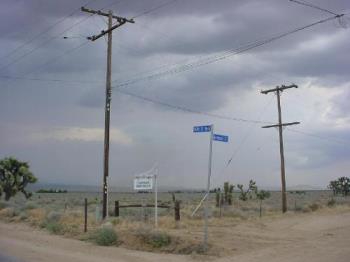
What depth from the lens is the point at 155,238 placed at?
61.6ft

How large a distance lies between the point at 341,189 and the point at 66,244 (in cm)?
8109

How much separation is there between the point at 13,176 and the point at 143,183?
3065cm

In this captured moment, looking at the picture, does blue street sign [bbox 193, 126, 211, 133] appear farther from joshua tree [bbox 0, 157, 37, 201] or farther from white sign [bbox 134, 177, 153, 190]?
joshua tree [bbox 0, 157, 37, 201]

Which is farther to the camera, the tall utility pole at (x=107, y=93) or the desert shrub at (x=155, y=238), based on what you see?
the tall utility pole at (x=107, y=93)

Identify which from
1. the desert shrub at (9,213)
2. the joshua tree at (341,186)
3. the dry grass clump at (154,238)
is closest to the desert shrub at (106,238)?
the dry grass clump at (154,238)

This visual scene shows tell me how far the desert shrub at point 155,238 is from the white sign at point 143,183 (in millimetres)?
3948

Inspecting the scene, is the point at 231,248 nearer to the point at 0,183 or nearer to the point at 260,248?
the point at 260,248

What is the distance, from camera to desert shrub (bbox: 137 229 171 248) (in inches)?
728

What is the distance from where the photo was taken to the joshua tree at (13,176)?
50.5 m

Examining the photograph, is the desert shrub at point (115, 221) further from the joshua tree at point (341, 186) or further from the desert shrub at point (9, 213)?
the joshua tree at point (341, 186)

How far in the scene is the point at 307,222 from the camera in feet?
98.9

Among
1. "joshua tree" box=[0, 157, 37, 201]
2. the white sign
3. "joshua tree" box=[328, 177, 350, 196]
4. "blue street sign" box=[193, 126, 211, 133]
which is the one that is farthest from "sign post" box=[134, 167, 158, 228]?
"joshua tree" box=[328, 177, 350, 196]

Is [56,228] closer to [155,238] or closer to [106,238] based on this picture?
[106,238]

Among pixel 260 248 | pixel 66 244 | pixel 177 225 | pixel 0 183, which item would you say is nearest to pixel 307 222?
pixel 177 225
